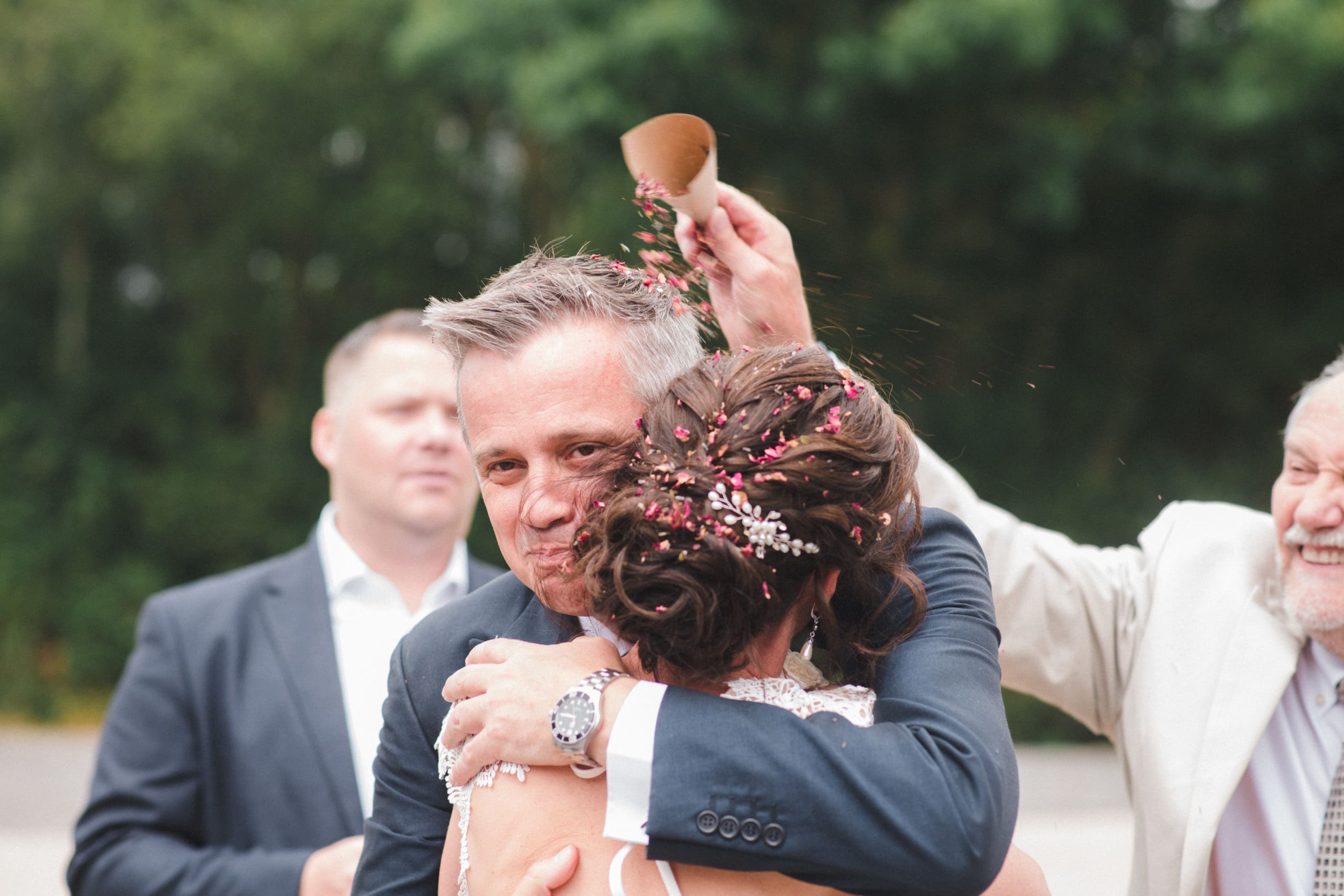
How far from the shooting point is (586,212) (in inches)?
515

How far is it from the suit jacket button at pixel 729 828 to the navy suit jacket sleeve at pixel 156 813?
1.76 metres

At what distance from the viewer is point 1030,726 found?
11.2m

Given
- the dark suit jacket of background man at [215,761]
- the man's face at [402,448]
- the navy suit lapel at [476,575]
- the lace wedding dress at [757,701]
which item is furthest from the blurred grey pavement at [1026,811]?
the lace wedding dress at [757,701]

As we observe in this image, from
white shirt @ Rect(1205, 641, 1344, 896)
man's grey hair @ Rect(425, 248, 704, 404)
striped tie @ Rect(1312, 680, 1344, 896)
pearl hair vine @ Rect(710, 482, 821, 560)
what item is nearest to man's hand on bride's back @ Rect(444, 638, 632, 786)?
pearl hair vine @ Rect(710, 482, 821, 560)

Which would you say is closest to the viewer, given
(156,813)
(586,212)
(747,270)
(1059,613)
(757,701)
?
(757,701)

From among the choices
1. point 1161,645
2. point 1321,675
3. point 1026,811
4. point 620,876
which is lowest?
point 1026,811

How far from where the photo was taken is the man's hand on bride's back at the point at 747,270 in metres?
2.38

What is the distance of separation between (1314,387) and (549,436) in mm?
1975

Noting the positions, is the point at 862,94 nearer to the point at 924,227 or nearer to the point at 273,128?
the point at 924,227

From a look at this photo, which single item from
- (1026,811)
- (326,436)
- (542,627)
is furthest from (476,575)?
(1026,811)

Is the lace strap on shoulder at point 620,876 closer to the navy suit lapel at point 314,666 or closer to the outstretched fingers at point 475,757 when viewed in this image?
the outstretched fingers at point 475,757

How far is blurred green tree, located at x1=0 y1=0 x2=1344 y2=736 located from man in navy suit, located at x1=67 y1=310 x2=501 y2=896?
2.89 m

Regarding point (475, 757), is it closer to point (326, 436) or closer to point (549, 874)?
point (549, 874)

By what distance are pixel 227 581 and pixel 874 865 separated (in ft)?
8.50
